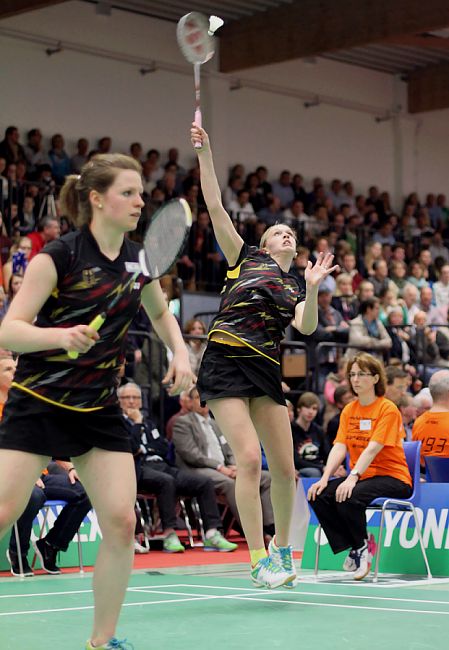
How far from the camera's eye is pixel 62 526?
8.56 metres

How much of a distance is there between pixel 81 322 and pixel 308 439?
799cm

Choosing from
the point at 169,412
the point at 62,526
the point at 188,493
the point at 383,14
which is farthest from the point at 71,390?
the point at 383,14

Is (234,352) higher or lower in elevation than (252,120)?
lower

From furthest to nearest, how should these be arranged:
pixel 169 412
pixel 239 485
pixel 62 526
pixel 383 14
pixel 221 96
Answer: pixel 221 96, pixel 383 14, pixel 169 412, pixel 62 526, pixel 239 485

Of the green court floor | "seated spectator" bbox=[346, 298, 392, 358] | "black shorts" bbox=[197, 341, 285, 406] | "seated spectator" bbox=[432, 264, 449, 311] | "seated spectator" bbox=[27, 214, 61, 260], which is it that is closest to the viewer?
the green court floor

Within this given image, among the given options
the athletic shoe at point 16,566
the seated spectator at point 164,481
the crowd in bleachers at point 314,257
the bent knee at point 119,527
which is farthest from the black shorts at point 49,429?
the crowd in bleachers at point 314,257

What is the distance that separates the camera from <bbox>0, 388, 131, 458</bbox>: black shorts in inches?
167

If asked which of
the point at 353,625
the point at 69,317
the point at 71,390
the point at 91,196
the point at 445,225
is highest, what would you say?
the point at 445,225

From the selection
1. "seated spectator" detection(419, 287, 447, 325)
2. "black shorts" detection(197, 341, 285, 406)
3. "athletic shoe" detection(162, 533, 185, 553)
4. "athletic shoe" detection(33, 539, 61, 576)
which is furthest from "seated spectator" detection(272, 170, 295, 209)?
"black shorts" detection(197, 341, 285, 406)

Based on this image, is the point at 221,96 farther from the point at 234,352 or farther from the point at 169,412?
the point at 234,352

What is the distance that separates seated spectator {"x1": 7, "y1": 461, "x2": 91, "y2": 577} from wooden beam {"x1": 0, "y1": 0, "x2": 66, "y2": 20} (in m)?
9.14

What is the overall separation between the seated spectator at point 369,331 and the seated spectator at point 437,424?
522 cm

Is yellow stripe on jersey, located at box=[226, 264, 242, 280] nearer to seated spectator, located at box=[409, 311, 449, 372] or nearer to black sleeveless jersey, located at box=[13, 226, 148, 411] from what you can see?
black sleeveless jersey, located at box=[13, 226, 148, 411]

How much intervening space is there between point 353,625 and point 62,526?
3.45 m
